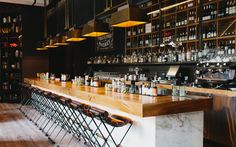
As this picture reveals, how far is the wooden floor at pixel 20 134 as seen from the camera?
4.78 m

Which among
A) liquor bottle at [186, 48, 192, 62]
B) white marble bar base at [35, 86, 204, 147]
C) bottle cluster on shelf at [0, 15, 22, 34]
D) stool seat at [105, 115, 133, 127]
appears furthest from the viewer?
bottle cluster on shelf at [0, 15, 22, 34]

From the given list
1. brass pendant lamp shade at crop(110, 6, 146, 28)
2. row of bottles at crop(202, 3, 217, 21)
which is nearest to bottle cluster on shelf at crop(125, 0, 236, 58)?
row of bottles at crop(202, 3, 217, 21)

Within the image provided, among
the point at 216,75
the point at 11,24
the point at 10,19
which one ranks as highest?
the point at 10,19

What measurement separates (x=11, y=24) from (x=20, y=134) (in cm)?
680

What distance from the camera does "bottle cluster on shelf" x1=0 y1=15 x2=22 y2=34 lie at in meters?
10.9

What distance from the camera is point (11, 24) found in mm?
11047

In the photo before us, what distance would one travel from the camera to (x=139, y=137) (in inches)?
136

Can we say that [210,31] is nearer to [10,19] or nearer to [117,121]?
[117,121]

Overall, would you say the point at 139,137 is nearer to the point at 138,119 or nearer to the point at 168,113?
the point at 138,119

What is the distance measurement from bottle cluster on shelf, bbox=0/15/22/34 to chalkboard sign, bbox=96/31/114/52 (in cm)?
325

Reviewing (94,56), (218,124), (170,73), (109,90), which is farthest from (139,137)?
(94,56)

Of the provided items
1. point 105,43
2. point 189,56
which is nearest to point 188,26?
point 189,56

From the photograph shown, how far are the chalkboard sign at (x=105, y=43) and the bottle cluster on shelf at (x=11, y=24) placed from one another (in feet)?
10.7

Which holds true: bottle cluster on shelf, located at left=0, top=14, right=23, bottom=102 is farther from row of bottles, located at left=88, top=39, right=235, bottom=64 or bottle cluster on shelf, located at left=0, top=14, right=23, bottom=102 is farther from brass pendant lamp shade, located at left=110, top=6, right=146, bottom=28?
brass pendant lamp shade, located at left=110, top=6, right=146, bottom=28
